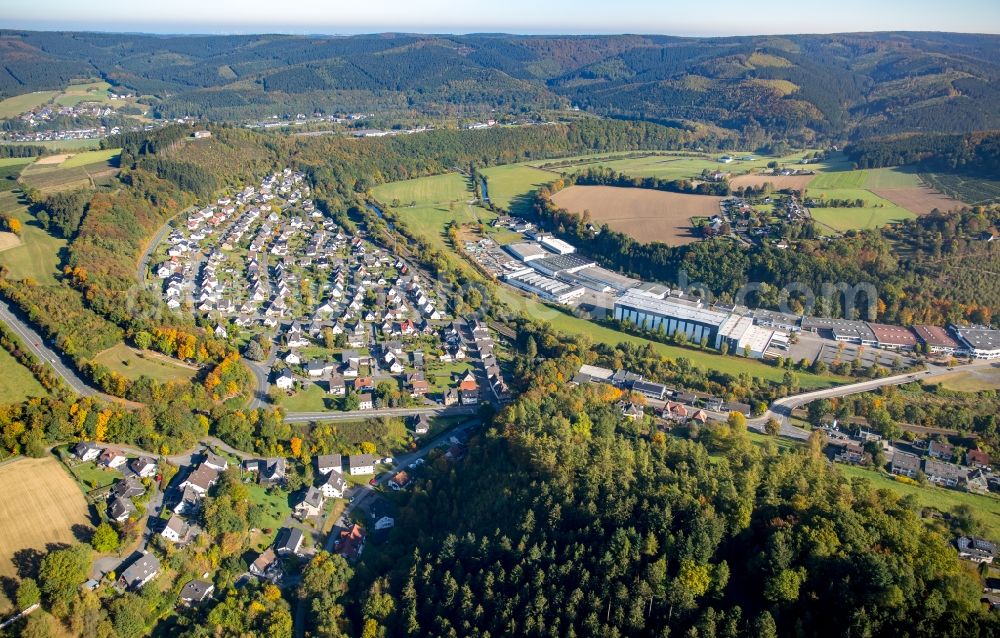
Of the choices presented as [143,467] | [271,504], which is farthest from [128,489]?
[271,504]

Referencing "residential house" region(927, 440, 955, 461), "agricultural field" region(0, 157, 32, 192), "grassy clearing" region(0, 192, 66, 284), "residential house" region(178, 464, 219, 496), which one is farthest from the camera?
"agricultural field" region(0, 157, 32, 192)

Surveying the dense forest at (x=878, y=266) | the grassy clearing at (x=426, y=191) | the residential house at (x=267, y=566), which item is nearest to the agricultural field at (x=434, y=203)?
the grassy clearing at (x=426, y=191)

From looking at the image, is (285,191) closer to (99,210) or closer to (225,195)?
(225,195)

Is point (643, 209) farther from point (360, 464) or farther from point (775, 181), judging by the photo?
point (360, 464)

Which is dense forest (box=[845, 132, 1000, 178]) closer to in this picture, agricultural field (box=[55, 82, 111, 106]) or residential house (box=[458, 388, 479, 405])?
residential house (box=[458, 388, 479, 405])

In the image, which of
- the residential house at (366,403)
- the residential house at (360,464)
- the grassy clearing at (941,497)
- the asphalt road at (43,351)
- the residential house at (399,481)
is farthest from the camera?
the residential house at (366,403)

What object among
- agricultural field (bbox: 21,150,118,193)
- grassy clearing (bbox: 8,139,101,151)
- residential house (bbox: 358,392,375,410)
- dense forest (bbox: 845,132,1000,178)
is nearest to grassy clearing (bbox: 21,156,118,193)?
agricultural field (bbox: 21,150,118,193)

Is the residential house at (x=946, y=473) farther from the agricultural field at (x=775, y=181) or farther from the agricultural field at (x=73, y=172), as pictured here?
the agricultural field at (x=73, y=172)
